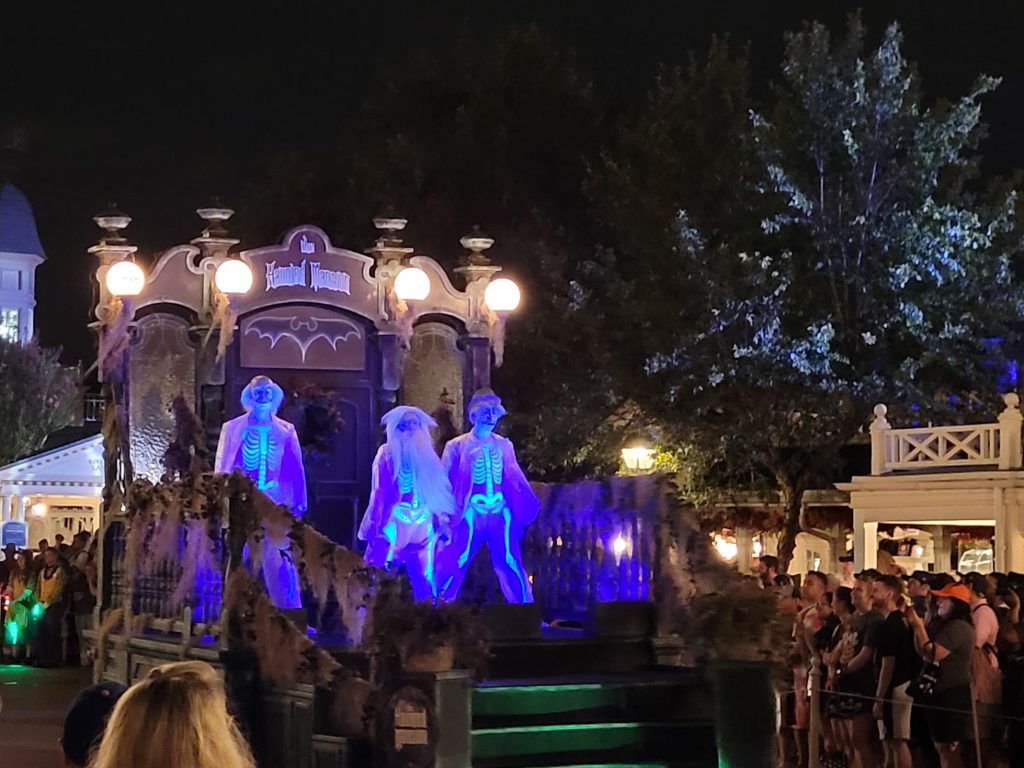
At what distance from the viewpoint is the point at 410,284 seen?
1627 cm

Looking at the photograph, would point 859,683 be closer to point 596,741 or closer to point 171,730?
point 596,741

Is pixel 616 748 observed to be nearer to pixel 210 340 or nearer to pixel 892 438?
pixel 210 340

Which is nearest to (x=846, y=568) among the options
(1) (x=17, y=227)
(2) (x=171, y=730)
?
(2) (x=171, y=730)

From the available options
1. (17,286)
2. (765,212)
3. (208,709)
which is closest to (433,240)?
(765,212)

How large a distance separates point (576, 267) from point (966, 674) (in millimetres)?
18985

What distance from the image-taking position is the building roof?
80.4 meters

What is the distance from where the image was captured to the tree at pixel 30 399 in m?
56.0

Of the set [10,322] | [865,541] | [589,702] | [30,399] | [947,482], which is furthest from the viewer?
[10,322]

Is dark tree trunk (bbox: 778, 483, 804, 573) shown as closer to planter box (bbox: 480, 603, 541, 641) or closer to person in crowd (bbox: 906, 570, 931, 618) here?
person in crowd (bbox: 906, 570, 931, 618)

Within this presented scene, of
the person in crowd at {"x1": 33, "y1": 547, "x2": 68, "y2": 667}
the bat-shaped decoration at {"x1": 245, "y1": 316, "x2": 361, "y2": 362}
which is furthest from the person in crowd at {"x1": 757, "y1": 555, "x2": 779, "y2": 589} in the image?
the person in crowd at {"x1": 33, "y1": 547, "x2": 68, "y2": 667}

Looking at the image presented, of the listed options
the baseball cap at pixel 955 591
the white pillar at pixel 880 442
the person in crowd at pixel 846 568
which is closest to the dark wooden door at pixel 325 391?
the baseball cap at pixel 955 591

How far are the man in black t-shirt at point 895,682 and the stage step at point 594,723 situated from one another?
1265mm

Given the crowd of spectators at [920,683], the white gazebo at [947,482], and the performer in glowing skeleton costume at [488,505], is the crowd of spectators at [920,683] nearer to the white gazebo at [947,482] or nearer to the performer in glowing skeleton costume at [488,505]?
the performer in glowing skeleton costume at [488,505]

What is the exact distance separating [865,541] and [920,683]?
1257cm
